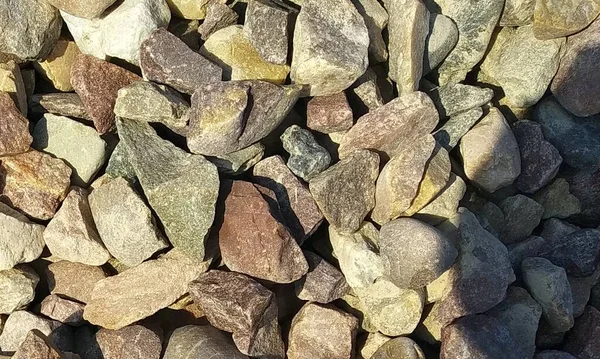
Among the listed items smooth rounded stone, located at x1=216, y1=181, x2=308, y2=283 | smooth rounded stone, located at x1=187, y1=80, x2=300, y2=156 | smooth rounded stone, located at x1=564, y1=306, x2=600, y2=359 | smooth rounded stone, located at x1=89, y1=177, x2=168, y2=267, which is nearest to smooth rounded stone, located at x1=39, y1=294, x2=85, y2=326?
smooth rounded stone, located at x1=89, y1=177, x2=168, y2=267

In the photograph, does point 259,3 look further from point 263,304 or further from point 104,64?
point 263,304

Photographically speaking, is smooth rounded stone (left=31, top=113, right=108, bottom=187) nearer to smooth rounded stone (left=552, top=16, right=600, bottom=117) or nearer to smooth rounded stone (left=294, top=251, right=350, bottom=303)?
smooth rounded stone (left=294, top=251, right=350, bottom=303)

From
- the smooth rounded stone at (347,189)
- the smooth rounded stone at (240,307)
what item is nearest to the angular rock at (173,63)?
the smooth rounded stone at (347,189)

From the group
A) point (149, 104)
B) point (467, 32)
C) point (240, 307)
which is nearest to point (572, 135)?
point (467, 32)

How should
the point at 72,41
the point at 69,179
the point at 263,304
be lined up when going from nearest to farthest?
1. the point at 263,304
2. the point at 69,179
3. the point at 72,41

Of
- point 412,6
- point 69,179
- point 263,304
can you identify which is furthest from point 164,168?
point 412,6

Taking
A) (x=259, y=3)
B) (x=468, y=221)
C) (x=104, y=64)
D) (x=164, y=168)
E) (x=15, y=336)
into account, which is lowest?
(x=15, y=336)
